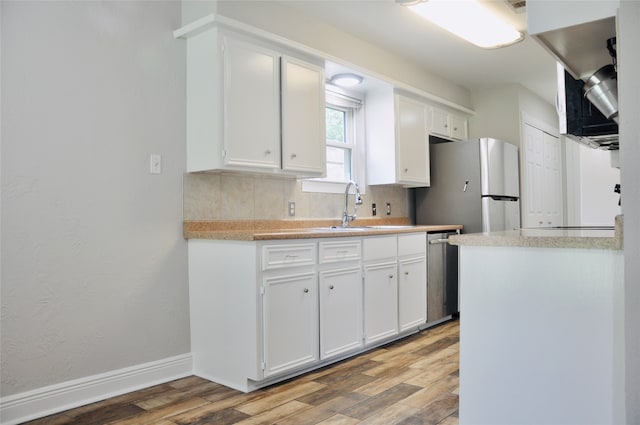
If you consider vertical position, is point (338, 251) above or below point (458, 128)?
below

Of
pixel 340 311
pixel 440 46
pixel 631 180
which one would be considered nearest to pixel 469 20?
pixel 440 46

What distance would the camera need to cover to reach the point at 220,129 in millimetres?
2789

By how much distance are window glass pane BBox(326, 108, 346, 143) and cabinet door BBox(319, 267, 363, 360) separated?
145 cm

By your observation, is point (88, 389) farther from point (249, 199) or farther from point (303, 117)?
point (303, 117)

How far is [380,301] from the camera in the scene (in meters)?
3.43

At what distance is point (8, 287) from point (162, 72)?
1398mm

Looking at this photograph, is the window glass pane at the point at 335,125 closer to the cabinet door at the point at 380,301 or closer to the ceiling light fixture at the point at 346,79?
the ceiling light fixture at the point at 346,79

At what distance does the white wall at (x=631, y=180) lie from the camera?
4.76 feet

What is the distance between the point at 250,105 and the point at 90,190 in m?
1.01

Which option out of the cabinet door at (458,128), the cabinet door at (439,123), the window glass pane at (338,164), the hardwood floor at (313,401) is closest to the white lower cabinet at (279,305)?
the hardwood floor at (313,401)

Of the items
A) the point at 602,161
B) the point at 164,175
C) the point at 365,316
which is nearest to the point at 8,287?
the point at 164,175

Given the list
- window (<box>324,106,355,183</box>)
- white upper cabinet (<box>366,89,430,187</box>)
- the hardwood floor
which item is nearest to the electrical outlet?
the hardwood floor

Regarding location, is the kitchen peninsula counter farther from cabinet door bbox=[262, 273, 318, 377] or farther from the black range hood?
cabinet door bbox=[262, 273, 318, 377]

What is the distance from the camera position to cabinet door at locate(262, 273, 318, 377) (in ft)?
8.61
